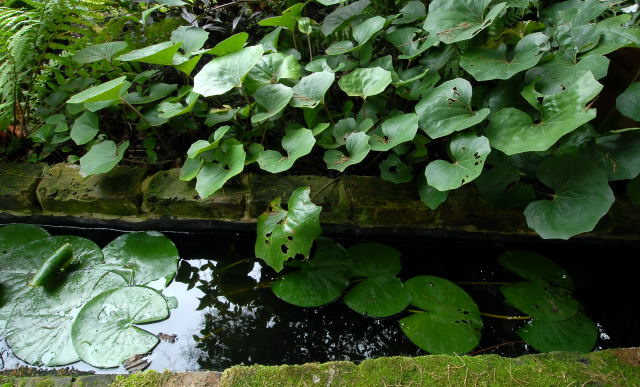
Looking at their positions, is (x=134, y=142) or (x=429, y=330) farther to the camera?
(x=134, y=142)

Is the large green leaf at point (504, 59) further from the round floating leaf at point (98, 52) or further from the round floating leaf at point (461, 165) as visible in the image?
the round floating leaf at point (98, 52)

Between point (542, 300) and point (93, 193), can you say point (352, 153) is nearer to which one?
point (542, 300)

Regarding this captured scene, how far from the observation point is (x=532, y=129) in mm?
1610

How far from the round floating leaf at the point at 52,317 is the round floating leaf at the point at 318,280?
772 millimetres

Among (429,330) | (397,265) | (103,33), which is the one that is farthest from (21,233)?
(429,330)

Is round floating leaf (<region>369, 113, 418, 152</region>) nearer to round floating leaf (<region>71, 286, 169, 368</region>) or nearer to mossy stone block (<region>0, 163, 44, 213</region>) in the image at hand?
round floating leaf (<region>71, 286, 169, 368</region>)

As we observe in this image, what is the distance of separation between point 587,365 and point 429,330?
59 cm

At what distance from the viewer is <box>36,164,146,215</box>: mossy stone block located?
224 cm

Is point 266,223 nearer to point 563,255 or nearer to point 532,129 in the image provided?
point 532,129

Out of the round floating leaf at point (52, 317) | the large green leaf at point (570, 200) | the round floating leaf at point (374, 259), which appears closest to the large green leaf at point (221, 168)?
the round floating leaf at point (52, 317)

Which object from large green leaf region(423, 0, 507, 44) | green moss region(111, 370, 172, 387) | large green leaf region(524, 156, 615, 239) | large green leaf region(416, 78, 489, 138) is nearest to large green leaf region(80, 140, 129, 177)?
green moss region(111, 370, 172, 387)

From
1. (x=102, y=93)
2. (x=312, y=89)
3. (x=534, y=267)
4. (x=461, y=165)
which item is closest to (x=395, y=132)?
(x=461, y=165)

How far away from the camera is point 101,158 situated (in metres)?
2.08

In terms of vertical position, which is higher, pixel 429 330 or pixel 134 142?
pixel 134 142
